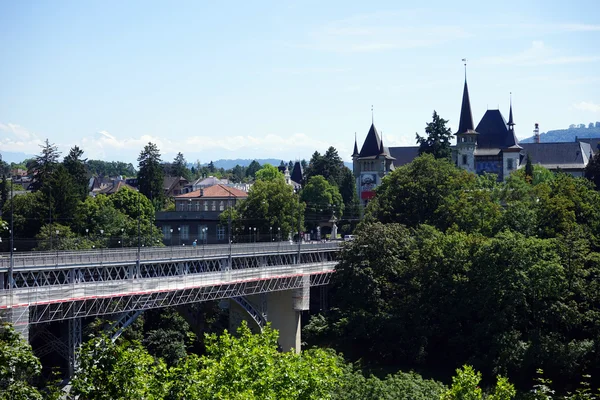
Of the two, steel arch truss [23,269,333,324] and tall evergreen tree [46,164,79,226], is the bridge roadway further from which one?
tall evergreen tree [46,164,79,226]

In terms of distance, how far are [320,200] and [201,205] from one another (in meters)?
16.6

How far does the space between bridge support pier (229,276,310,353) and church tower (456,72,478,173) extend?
75340 millimetres

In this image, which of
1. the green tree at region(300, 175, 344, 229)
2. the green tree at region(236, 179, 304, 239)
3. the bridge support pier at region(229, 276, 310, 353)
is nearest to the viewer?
the bridge support pier at region(229, 276, 310, 353)

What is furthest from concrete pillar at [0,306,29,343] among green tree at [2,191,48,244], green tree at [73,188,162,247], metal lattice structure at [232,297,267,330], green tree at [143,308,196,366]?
green tree at [2,191,48,244]

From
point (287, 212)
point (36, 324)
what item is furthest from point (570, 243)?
point (287, 212)

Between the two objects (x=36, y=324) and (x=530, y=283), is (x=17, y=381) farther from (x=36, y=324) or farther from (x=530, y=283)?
(x=530, y=283)

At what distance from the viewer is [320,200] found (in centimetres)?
13362

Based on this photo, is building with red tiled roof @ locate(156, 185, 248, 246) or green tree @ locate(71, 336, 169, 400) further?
building with red tiled roof @ locate(156, 185, 248, 246)

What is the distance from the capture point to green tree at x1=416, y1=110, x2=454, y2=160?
116 m

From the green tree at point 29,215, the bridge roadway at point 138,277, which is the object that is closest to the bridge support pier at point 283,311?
the bridge roadway at point 138,277

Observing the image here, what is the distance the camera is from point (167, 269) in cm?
6575

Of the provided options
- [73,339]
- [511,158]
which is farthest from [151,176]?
[73,339]

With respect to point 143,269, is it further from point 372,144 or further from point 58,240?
point 372,144

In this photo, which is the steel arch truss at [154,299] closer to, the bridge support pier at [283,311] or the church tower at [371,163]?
the bridge support pier at [283,311]
